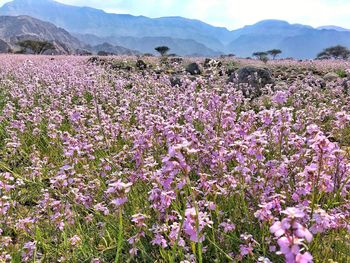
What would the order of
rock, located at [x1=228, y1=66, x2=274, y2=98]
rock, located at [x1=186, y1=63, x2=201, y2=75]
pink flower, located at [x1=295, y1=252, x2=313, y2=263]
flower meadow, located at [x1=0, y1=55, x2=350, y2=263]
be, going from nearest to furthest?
pink flower, located at [x1=295, y1=252, x2=313, y2=263] < flower meadow, located at [x1=0, y1=55, x2=350, y2=263] < rock, located at [x1=228, y1=66, x2=274, y2=98] < rock, located at [x1=186, y1=63, x2=201, y2=75]

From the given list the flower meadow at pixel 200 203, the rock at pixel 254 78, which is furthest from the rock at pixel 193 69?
the flower meadow at pixel 200 203

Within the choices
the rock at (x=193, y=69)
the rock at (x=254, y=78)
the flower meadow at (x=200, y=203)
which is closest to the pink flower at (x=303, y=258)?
the flower meadow at (x=200, y=203)

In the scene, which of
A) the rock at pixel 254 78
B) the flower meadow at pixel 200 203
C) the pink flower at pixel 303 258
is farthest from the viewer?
the rock at pixel 254 78

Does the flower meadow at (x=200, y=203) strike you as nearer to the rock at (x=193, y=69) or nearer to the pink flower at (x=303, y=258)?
the pink flower at (x=303, y=258)

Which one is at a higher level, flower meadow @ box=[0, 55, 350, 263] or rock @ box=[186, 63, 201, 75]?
rock @ box=[186, 63, 201, 75]

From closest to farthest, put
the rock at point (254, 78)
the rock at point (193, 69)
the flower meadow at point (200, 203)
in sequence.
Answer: the flower meadow at point (200, 203)
the rock at point (254, 78)
the rock at point (193, 69)

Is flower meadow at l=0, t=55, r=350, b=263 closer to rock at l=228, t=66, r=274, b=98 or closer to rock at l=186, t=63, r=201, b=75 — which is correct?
rock at l=228, t=66, r=274, b=98

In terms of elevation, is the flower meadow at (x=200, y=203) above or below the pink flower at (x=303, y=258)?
below

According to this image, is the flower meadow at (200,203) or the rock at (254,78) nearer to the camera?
the flower meadow at (200,203)

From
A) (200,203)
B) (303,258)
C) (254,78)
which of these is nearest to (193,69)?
(254,78)

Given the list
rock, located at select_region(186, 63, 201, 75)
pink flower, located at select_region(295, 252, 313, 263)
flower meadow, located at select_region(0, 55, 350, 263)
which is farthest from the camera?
rock, located at select_region(186, 63, 201, 75)

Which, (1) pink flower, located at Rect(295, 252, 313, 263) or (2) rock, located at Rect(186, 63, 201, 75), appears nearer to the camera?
(1) pink flower, located at Rect(295, 252, 313, 263)

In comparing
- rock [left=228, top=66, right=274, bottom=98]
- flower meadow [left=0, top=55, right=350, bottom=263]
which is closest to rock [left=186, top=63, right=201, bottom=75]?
rock [left=228, top=66, right=274, bottom=98]

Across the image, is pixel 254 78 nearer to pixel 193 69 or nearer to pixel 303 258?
pixel 193 69
